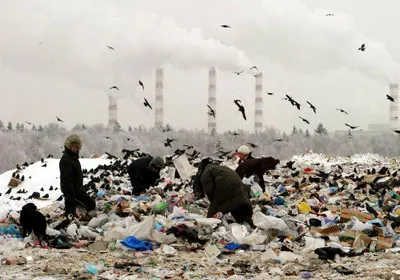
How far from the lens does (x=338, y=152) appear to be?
48969 millimetres

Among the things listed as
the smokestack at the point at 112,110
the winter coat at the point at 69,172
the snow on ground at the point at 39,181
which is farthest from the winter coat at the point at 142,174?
the smokestack at the point at 112,110

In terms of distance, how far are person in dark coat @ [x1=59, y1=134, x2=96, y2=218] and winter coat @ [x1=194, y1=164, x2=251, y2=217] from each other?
6.66ft

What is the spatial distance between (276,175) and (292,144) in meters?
34.2

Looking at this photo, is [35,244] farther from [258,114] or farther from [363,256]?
[258,114]

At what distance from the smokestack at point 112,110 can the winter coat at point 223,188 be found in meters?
44.6

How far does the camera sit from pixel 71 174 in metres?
8.95

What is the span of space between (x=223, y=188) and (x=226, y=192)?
69 millimetres

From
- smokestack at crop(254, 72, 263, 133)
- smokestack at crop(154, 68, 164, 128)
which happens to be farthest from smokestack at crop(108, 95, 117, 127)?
smokestack at crop(254, 72, 263, 133)

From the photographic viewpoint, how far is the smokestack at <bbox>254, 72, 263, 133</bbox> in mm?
54406

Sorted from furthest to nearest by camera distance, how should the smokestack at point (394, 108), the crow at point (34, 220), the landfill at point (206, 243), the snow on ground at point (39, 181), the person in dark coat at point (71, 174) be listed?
the smokestack at point (394, 108) → the snow on ground at point (39, 181) → the person in dark coat at point (71, 174) → the crow at point (34, 220) → the landfill at point (206, 243)

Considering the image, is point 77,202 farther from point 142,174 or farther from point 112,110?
point 112,110

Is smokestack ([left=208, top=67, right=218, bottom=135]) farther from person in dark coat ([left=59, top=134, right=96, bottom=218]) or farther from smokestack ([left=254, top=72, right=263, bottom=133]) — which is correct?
person in dark coat ([left=59, top=134, right=96, bottom=218])

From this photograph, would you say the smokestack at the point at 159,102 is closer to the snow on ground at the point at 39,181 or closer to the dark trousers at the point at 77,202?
the snow on ground at the point at 39,181

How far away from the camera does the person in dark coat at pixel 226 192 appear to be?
8.12 m
